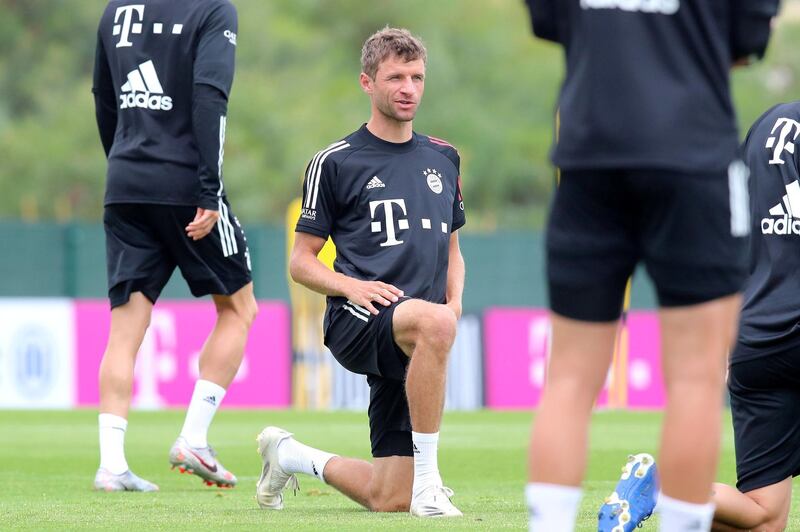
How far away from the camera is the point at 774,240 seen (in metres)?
5.84

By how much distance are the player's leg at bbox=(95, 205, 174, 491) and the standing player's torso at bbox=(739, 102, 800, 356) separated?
9.44 ft

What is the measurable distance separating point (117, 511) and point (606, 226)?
2.89 metres

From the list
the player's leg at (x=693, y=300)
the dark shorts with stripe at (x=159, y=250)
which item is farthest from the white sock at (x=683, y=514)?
the dark shorts with stripe at (x=159, y=250)

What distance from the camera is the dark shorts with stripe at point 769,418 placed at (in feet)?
19.0

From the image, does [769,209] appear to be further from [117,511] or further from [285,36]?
[285,36]

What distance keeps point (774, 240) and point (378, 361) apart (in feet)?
5.13

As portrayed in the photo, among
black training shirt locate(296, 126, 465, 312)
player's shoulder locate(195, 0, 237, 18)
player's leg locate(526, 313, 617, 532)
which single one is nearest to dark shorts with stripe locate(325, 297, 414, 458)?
black training shirt locate(296, 126, 465, 312)

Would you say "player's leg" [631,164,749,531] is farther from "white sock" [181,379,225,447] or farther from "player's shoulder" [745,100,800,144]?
"white sock" [181,379,225,447]

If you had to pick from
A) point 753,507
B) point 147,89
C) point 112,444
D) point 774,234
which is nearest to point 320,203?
point 147,89

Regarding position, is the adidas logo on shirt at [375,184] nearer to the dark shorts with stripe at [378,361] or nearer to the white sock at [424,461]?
the dark shorts with stripe at [378,361]

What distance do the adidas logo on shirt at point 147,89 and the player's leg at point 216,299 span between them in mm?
497

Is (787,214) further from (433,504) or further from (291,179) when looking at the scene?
(291,179)

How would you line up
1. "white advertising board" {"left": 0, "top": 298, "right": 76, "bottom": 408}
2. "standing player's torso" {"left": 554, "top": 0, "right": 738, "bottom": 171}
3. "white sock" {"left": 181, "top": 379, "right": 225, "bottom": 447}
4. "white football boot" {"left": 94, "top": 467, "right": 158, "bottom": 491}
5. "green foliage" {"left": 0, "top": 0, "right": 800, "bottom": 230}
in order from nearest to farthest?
"standing player's torso" {"left": 554, "top": 0, "right": 738, "bottom": 171}, "white football boot" {"left": 94, "top": 467, "right": 158, "bottom": 491}, "white sock" {"left": 181, "top": 379, "right": 225, "bottom": 447}, "white advertising board" {"left": 0, "top": 298, "right": 76, "bottom": 408}, "green foliage" {"left": 0, "top": 0, "right": 800, "bottom": 230}

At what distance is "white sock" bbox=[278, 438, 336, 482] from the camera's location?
6.45 m
